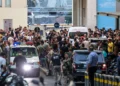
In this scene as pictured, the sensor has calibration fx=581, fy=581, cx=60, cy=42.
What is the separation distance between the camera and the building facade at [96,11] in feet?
158

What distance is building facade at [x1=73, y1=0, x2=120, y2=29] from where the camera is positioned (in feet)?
158

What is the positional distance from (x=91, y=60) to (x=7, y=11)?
141 feet

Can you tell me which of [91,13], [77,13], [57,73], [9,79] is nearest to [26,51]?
[57,73]

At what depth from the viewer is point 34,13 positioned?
301ft

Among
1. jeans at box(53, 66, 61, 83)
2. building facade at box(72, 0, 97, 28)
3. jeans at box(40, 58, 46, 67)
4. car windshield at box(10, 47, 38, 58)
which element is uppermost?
building facade at box(72, 0, 97, 28)

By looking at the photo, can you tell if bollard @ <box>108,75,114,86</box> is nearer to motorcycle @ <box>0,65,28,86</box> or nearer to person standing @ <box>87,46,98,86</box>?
person standing @ <box>87,46,98,86</box>

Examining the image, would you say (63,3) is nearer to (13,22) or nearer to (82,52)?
(13,22)

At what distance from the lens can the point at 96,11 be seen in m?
51.1

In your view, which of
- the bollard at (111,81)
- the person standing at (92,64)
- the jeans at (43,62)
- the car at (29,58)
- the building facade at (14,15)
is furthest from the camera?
the building facade at (14,15)

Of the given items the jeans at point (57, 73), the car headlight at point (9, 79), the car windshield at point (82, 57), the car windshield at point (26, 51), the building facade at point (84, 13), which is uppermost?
the building facade at point (84, 13)

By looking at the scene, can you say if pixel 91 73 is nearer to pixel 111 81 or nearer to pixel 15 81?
pixel 15 81

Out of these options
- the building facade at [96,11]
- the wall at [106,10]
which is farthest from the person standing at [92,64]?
the wall at [106,10]

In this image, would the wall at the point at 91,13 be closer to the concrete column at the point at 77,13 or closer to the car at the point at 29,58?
the concrete column at the point at 77,13

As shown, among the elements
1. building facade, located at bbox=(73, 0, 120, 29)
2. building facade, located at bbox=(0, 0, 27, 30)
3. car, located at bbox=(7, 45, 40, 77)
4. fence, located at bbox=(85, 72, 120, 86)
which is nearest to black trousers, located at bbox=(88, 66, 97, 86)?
fence, located at bbox=(85, 72, 120, 86)
